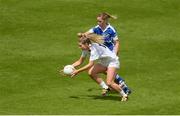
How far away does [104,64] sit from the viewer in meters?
18.3

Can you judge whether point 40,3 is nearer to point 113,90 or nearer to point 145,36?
point 145,36

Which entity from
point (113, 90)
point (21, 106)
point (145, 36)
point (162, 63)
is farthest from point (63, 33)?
point (21, 106)

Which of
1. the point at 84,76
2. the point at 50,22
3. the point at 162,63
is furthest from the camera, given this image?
the point at 50,22

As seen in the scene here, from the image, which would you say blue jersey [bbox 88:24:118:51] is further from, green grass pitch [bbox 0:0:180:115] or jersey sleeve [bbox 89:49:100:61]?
green grass pitch [bbox 0:0:180:115]

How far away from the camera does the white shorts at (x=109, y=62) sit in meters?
18.0

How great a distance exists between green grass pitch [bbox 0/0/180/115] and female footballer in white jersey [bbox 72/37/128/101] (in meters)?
0.50

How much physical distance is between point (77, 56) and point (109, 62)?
18.5 ft

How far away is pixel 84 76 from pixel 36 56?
2.72 metres

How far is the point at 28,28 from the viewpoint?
87.0 ft

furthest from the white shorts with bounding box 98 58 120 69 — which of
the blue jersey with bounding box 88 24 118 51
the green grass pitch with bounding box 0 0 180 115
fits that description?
the green grass pitch with bounding box 0 0 180 115

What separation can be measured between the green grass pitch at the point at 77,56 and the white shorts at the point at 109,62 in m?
0.98

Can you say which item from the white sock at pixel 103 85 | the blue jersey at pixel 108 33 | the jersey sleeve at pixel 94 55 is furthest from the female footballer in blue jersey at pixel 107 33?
the jersey sleeve at pixel 94 55

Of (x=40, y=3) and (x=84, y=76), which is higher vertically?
(x=40, y=3)

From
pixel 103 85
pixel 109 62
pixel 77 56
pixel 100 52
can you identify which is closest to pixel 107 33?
pixel 100 52
